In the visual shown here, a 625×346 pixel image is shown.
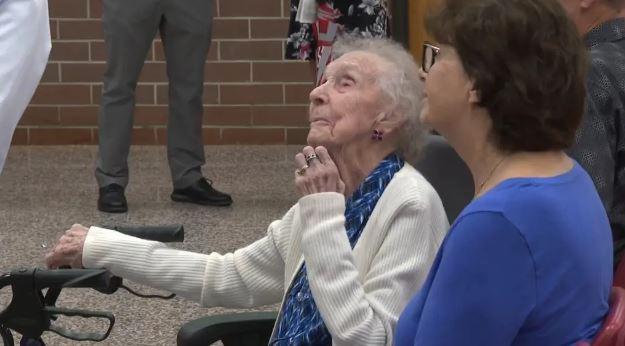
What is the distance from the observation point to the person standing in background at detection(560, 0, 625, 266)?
9.26 ft

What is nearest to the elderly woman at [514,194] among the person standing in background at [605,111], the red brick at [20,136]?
the person standing in background at [605,111]

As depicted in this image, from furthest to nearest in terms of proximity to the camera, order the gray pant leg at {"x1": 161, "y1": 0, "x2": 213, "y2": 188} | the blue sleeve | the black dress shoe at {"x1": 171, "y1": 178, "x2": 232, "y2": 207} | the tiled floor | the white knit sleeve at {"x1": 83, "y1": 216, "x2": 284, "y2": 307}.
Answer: the black dress shoe at {"x1": 171, "y1": 178, "x2": 232, "y2": 207} < the gray pant leg at {"x1": 161, "y1": 0, "x2": 213, "y2": 188} < the tiled floor < the white knit sleeve at {"x1": 83, "y1": 216, "x2": 284, "y2": 307} < the blue sleeve

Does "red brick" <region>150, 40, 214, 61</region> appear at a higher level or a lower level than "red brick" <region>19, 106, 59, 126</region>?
higher

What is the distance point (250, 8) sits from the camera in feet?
26.2

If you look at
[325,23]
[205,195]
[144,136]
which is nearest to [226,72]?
[144,136]

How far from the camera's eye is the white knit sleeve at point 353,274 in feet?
8.52

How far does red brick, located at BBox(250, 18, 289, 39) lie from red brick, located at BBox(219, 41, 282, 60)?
1.9 inches

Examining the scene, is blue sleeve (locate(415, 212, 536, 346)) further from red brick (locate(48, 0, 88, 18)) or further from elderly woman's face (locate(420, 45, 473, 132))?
red brick (locate(48, 0, 88, 18))

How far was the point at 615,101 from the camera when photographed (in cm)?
285

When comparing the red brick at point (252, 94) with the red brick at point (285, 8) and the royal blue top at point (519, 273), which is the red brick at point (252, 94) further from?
the royal blue top at point (519, 273)

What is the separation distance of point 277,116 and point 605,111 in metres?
5.37

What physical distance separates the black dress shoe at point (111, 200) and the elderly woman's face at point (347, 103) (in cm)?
359

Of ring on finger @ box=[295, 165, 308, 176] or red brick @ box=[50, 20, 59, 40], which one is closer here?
ring on finger @ box=[295, 165, 308, 176]

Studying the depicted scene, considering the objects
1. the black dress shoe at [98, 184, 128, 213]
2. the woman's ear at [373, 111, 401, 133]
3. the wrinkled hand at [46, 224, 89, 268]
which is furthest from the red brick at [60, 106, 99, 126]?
the woman's ear at [373, 111, 401, 133]
